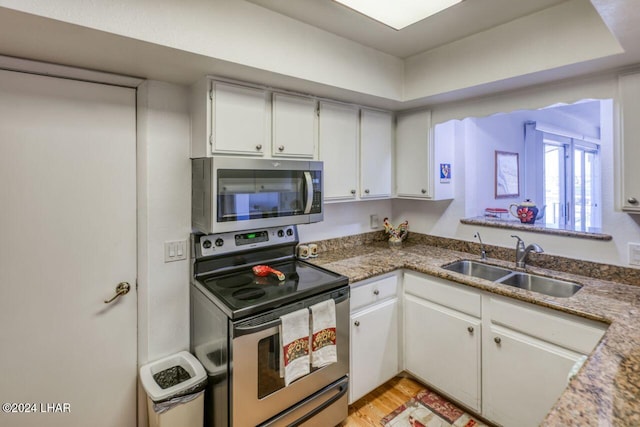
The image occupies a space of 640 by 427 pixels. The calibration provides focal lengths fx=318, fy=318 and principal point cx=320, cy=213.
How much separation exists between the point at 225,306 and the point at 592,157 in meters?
5.80

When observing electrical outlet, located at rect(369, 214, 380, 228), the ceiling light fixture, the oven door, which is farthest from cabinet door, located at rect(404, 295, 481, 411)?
the ceiling light fixture

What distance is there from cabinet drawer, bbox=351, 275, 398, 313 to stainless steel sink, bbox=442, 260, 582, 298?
1.35 ft

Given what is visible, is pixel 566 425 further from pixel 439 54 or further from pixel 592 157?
pixel 592 157

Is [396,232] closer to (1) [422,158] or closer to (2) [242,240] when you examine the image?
(1) [422,158]

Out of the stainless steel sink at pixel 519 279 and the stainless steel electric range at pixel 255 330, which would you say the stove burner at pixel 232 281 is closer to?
the stainless steel electric range at pixel 255 330

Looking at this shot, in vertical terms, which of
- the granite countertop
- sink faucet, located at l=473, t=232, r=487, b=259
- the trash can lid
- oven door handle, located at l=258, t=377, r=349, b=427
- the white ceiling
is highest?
the white ceiling

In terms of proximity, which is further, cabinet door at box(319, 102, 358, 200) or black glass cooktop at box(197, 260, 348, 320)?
cabinet door at box(319, 102, 358, 200)

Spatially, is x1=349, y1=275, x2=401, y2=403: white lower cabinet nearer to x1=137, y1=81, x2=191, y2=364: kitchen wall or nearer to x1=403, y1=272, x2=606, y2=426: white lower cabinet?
x1=403, y1=272, x2=606, y2=426: white lower cabinet

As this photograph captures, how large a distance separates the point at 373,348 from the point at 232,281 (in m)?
1.06

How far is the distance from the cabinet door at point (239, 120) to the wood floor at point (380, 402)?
1787 mm

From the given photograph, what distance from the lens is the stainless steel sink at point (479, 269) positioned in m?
2.30

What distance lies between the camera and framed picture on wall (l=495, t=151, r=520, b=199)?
335 cm

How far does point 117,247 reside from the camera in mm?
1793

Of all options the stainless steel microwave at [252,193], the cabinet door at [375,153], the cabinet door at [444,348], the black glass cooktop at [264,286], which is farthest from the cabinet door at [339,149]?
the cabinet door at [444,348]
